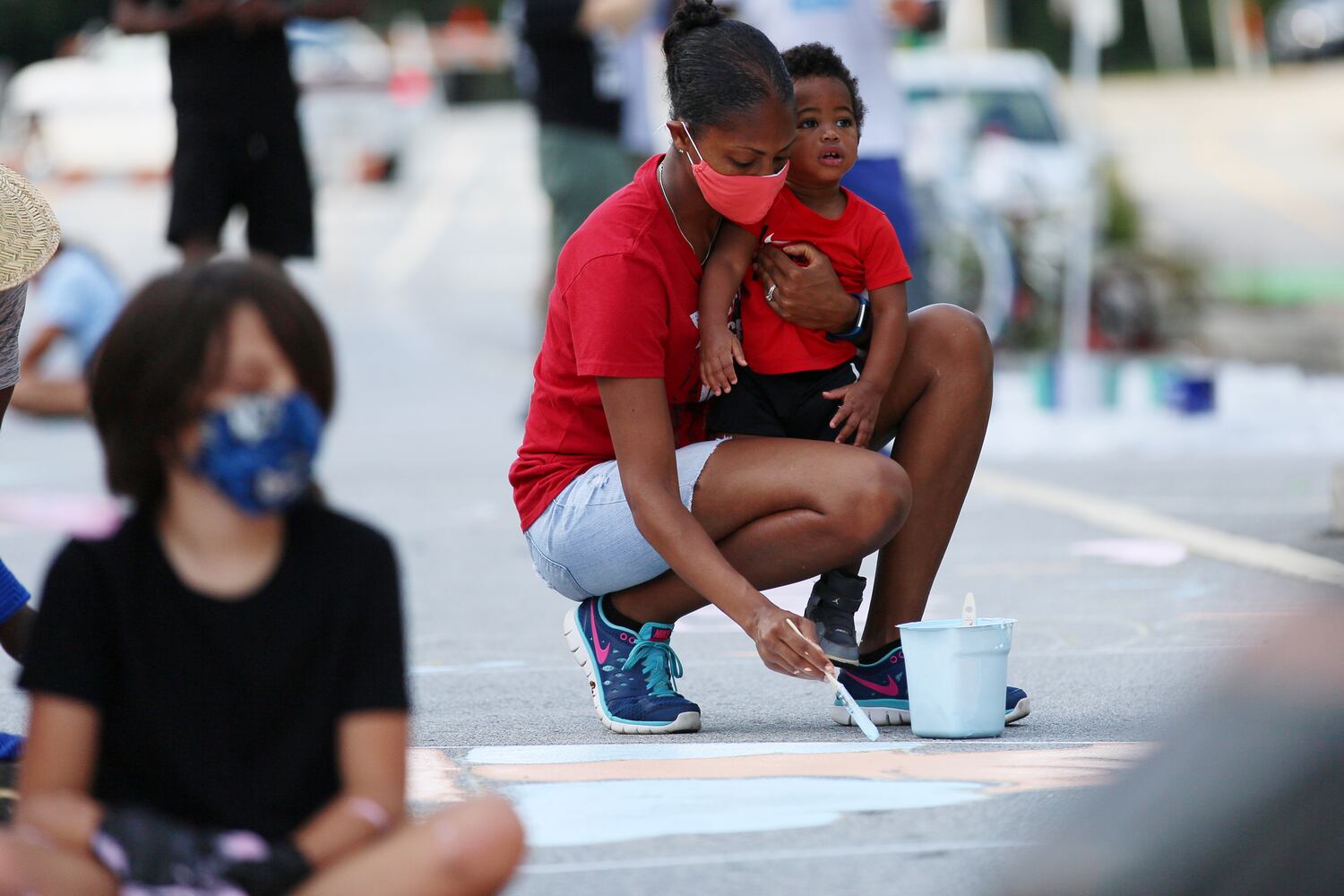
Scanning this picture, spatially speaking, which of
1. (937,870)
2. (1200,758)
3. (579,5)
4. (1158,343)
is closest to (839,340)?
(937,870)

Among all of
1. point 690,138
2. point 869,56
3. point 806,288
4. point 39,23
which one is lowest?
point 806,288

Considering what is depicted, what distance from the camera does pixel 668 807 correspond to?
9.78 ft

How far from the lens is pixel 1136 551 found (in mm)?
5637

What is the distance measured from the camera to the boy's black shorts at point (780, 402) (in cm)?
365

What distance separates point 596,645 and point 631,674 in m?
0.10

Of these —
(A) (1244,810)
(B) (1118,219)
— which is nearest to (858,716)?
(A) (1244,810)

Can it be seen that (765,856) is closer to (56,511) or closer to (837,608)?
(837,608)

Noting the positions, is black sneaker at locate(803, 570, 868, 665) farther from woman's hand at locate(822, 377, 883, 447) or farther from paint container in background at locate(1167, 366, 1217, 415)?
paint container in background at locate(1167, 366, 1217, 415)

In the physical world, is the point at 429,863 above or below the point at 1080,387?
above

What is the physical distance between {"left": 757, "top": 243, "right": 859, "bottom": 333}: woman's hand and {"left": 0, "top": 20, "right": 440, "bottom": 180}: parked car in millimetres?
17118

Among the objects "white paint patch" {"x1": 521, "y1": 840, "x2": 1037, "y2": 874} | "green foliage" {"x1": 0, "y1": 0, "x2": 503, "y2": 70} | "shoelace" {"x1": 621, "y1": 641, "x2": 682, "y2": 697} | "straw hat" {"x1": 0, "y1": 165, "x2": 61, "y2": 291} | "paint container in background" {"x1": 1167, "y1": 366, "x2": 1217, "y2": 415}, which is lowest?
"paint container in background" {"x1": 1167, "y1": 366, "x2": 1217, "y2": 415}

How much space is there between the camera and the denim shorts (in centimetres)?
352

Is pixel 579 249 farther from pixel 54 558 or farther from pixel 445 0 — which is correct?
pixel 445 0

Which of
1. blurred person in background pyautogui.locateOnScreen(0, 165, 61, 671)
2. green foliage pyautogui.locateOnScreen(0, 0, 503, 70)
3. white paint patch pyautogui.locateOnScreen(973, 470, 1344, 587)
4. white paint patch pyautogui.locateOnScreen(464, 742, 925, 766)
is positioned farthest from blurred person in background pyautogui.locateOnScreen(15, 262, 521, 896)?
green foliage pyautogui.locateOnScreen(0, 0, 503, 70)
